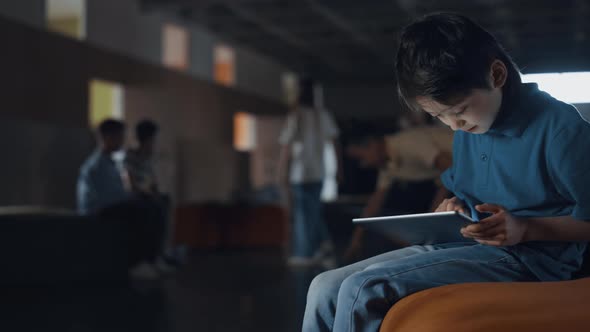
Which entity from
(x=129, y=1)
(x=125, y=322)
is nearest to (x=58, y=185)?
(x=129, y=1)

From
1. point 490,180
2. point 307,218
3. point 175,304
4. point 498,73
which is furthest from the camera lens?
point 307,218

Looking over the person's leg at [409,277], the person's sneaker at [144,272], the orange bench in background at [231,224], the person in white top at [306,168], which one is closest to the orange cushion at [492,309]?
the person's leg at [409,277]

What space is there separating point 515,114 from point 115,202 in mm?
4077

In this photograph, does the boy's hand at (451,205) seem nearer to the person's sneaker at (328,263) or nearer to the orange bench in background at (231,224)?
the person's sneaker at (328,263)

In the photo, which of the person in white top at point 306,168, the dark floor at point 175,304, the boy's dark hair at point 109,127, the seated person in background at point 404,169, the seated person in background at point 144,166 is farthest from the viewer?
the person in white top at point 306,168

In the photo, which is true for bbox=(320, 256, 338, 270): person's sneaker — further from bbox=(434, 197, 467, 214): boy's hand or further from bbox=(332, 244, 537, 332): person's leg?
bbox=(332, 244, 537, 332): person's leg

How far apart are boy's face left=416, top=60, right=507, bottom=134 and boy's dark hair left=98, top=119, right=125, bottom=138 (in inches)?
154

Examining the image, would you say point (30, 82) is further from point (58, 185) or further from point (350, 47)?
point (350, 47)

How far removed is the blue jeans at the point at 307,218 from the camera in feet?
18.3

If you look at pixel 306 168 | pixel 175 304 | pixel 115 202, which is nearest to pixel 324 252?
pixel 306 168

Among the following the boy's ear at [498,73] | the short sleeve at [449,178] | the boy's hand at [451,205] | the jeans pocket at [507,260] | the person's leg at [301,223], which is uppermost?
the boy's ear at [498,73]

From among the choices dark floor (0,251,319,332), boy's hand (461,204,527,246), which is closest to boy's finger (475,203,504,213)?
boy's hand (461,204,527,246)

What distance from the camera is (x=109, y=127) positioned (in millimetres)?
4984

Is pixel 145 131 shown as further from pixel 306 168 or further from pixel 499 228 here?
pixel 499 228
